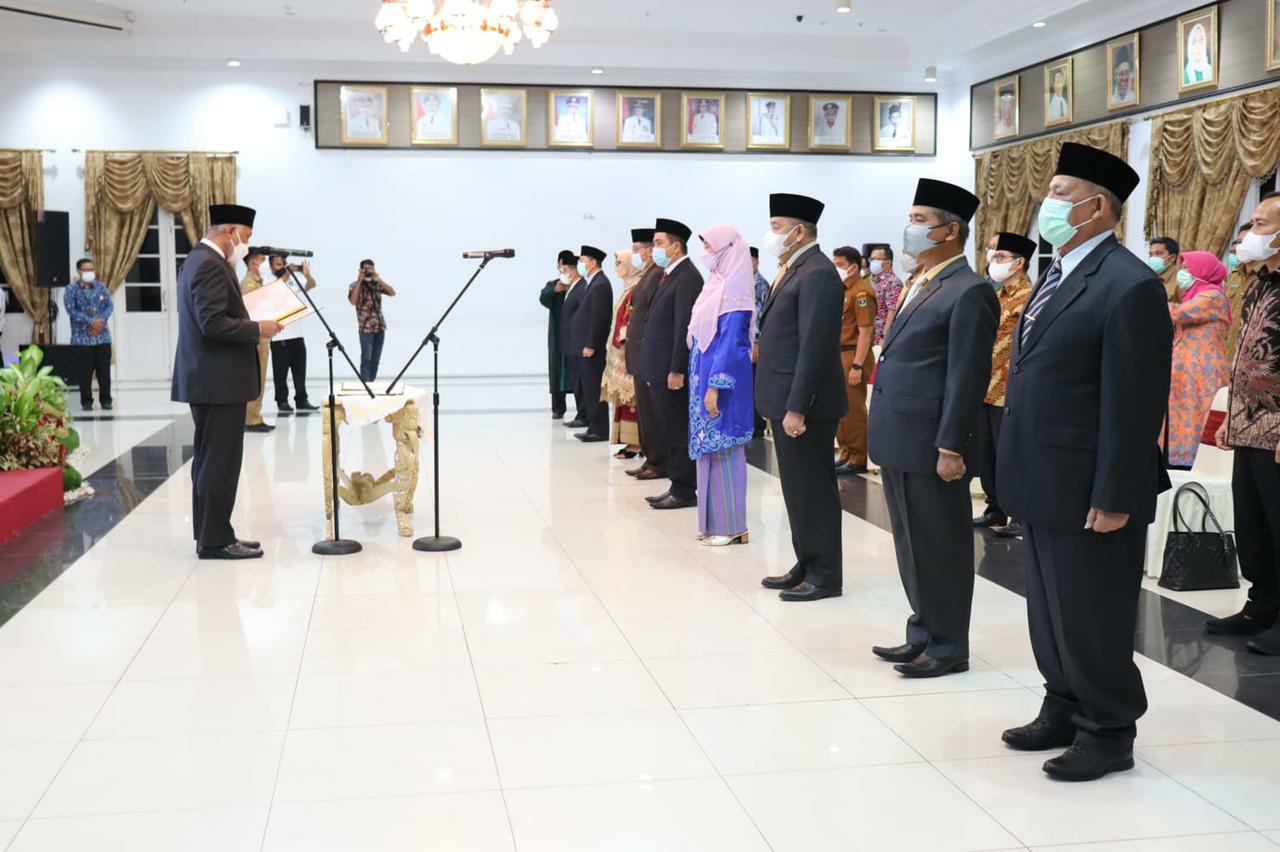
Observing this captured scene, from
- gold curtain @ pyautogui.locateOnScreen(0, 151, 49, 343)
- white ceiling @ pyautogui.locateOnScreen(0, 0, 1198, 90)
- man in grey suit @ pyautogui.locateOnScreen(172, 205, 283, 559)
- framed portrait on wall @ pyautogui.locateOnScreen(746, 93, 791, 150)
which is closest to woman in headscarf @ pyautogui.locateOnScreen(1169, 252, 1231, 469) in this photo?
man in grey suit @ pyautogui.locateOnScreen(172, 205, 283, 559)

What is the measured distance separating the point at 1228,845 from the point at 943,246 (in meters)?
1.98

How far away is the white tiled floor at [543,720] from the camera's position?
2.89m

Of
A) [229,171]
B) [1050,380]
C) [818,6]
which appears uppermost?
[818,6]

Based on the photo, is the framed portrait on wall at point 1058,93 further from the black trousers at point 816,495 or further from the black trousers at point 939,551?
the black trousers at point 939,551

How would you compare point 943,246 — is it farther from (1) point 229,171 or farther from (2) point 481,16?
(1) point 229,171

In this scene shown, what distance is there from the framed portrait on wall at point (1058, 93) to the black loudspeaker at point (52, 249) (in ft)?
36.7

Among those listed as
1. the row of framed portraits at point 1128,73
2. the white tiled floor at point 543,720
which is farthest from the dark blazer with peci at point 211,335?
the row of framed portraits at point 1128,73

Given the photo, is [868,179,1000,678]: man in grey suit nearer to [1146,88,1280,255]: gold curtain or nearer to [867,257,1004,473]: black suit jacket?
[867,257,1004,473]: black suit jacket

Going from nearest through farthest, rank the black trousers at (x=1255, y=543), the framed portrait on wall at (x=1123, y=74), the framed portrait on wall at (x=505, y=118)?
the black trousers at (x=1255, y=543), the framed portrait on wall at (x=1123, y=74), the framed portrait on wall at (x=505, y=118)

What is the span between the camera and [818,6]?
13.8 meters

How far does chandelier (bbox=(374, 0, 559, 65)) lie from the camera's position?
394 inches

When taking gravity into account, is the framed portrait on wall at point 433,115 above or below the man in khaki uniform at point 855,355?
above

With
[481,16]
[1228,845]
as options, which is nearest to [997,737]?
[1228,845]

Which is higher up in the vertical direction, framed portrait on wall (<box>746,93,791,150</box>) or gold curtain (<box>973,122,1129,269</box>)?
framed portrait on wall (<box>746,93,791,150</box>)
